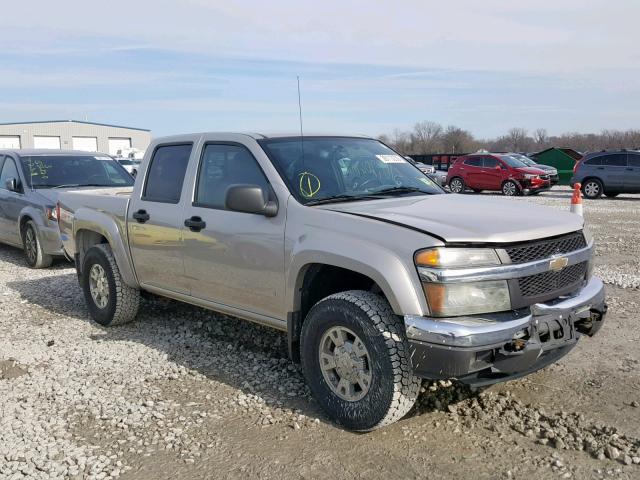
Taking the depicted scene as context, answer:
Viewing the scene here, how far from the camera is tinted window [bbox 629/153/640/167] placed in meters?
20.7

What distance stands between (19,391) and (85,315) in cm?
215

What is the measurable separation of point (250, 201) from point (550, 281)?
2.00 meters

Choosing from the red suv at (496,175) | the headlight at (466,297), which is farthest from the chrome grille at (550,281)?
the red suv at (496,175)

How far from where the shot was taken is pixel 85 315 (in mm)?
6672

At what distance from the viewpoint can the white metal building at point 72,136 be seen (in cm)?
5619

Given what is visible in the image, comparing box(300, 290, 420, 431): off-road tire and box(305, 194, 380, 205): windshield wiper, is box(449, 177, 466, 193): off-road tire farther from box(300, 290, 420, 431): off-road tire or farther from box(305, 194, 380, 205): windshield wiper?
box(300, 290, 420, 431): off-road tire

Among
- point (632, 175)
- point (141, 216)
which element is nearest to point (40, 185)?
point (141, 216)

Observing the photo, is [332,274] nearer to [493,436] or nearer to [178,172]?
[493,436]

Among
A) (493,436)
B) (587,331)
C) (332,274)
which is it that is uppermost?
(332,274)

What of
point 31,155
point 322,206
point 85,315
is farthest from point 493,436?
point 31,155

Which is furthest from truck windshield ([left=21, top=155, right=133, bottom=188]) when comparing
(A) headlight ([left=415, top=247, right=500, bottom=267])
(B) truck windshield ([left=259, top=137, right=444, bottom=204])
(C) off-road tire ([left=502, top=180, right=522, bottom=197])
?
(C) off-road tire ([left=502, top=180, right=522, bottom=197])

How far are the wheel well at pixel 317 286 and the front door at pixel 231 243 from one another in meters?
0.16

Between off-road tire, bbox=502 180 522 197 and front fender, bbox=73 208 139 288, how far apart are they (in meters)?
19.7

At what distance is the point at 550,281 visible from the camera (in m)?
3.70
